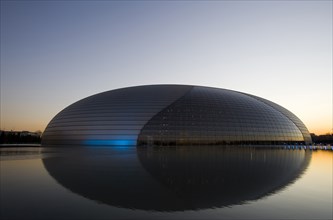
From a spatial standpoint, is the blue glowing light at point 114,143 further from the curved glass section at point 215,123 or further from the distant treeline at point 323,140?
the distant treeline at point 323,140

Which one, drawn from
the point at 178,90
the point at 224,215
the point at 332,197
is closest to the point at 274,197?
the point at 332,197

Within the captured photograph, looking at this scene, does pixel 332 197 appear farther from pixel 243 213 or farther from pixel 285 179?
pixel 243 213

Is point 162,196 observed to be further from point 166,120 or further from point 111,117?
point 111,117

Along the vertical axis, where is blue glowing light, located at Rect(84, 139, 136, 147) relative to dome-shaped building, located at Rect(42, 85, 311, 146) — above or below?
below

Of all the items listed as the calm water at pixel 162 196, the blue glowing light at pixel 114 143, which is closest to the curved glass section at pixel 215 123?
the blue glowing light at pixel 114 143

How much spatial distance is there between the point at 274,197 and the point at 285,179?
403cm

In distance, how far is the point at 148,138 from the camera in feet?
148

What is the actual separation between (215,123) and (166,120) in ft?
26.7

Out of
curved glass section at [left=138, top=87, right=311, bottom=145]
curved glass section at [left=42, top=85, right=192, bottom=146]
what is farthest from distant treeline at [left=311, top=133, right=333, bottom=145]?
curved glass section at [left=42, top=85, right=192, bottom=146]

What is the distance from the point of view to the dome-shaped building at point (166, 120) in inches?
1791

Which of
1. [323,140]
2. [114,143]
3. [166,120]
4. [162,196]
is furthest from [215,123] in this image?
[323,140]

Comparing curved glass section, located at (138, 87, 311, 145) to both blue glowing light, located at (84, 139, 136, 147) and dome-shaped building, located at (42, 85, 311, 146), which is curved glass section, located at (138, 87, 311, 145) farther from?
blue glowing light, located at (84, 139, 136, 147)

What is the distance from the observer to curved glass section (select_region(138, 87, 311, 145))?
4638 centimetres

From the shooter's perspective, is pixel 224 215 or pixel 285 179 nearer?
pixel 224 215
